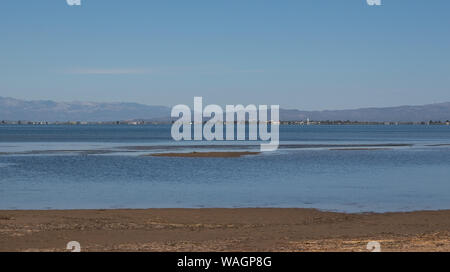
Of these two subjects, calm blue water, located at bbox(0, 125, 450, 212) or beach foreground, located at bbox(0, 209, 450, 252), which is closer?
beach foreground, located at bbox(0, 209, 450, 252)

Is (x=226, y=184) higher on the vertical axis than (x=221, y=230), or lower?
higher

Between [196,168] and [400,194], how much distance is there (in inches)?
652

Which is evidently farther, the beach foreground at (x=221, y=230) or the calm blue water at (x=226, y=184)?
the calm blue water at (x=226, y=184)

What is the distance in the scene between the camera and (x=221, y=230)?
16625 mm

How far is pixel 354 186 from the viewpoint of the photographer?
29.2 metres

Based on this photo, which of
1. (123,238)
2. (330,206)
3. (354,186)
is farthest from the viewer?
(354,186)

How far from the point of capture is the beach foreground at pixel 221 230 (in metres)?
13.4

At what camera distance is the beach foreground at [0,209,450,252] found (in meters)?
13.4

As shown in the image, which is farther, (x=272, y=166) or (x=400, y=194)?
(x=272, y=166)

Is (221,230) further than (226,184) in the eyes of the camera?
No
